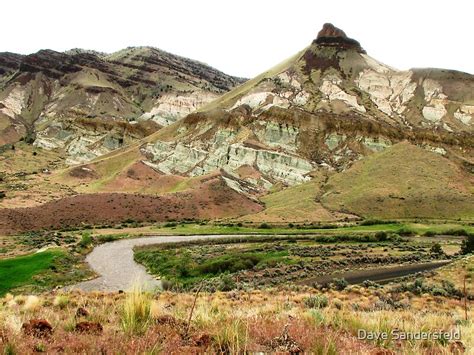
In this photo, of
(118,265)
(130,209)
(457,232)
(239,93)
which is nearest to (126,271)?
(118,265)

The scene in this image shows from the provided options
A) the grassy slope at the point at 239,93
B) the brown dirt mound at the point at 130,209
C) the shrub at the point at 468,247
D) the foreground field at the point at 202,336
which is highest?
the grassy slope at the point at 239,93

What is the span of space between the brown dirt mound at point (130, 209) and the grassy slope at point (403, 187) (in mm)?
21138

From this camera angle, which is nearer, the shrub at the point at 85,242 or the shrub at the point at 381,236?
the shrub at the point at 85,242

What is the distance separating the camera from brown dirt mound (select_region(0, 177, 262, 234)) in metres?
83.9

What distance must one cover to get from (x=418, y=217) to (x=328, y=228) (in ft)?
76.9

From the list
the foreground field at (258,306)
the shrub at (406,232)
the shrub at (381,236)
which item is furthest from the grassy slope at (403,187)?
the shrub at (381,236)

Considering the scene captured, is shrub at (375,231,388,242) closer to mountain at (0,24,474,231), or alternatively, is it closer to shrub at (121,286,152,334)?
mountain at (0,24,474,231)

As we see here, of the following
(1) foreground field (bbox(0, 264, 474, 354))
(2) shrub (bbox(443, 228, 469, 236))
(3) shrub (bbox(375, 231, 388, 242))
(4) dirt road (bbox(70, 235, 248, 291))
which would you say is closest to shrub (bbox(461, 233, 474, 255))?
(3) shrub (bbox(375, 231, 388, 242))

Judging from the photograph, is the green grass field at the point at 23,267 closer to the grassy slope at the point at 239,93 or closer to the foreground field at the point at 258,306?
the foreground field at the point at 258,306

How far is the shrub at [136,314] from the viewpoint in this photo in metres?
8.15

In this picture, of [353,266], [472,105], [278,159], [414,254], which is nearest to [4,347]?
[353,266]

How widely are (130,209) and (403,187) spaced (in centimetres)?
5931

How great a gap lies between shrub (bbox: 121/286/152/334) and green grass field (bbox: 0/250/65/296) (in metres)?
36.1

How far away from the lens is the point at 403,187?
330 ft
